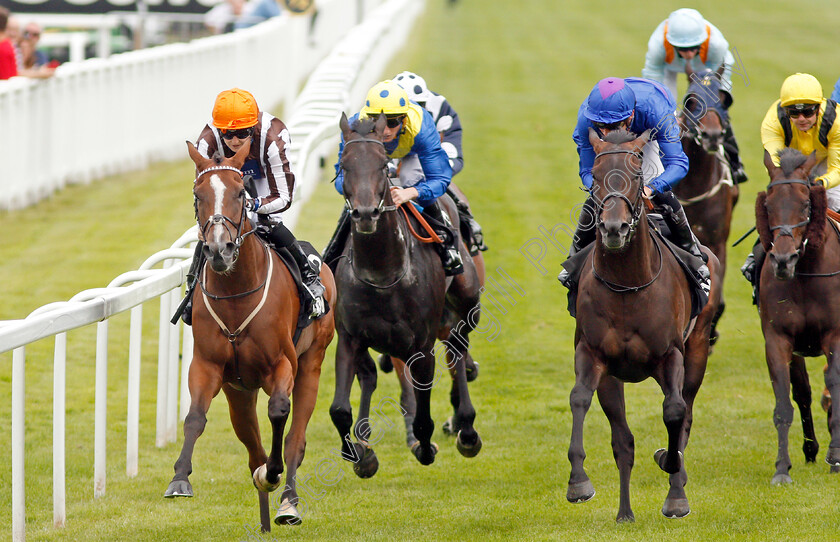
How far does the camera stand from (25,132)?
41.2ft

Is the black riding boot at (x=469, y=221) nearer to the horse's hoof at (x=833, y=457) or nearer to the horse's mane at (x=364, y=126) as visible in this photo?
the horse's mane at (x=364, y=126)

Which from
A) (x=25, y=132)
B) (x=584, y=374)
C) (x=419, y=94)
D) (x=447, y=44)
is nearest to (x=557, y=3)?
(x=447, y=44)

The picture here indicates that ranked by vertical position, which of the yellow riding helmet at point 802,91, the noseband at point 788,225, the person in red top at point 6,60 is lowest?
the person in red top at point 6,60

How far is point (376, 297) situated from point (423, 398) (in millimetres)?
822

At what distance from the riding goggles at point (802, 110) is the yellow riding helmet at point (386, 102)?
242 centimetres

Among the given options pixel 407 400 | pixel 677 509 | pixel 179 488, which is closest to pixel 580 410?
pixel 677 509

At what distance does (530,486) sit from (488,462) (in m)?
0.66

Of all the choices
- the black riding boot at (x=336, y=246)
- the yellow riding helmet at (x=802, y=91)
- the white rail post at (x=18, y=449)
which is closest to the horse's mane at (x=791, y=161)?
the yellow riding helmet at (x=802, y=91)

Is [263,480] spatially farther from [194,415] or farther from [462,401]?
[462,401]

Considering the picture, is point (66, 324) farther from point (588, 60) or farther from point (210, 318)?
point (588, 60)

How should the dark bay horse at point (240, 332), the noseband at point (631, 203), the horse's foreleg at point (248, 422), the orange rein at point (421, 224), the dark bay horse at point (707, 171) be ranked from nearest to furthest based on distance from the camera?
the dark bay horse at point (240, 332) → the noseband at point (631, 203) → the horse's foreleg at point (248, 422) → the orange rein at point (421, 224) → the dark bay horse at point (707, 171)

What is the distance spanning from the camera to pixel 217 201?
5.46 meters

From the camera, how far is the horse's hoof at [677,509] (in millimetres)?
6188

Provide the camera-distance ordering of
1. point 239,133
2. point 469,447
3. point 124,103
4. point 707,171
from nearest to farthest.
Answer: point 239,133, point 469,447, point 707,171, point 124,103
